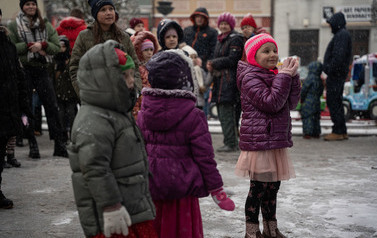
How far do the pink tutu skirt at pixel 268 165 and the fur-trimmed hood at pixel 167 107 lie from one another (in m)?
1.05

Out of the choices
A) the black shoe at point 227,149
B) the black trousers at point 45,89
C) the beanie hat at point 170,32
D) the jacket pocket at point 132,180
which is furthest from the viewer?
the black shoe at point 227,149

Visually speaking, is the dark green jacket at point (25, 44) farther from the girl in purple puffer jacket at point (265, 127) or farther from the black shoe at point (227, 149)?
the girl in purple puffer jacket at point (265, 127)

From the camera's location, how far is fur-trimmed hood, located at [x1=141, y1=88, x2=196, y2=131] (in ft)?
9.22

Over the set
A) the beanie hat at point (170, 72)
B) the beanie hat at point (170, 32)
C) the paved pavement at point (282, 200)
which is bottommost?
the paved pavement at point (282, 200)

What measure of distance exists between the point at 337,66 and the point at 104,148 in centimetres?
717

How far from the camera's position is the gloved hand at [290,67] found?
365 cm

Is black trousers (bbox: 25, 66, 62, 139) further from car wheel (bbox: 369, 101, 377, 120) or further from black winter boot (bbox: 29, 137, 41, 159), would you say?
car wheel (bbox: 369, 101, 377, 120)

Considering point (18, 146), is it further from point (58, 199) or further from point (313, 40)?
point (313, 40)

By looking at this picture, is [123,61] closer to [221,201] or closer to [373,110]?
[221,201]

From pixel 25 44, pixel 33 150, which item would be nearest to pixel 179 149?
pixel 25 44

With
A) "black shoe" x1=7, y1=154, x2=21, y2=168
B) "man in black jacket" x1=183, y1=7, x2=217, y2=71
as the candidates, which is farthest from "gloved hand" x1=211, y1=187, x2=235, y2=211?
"man in black jacket" x1=183, y1=7, x2=217, y2=71

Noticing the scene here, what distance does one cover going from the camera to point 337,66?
8.68 m

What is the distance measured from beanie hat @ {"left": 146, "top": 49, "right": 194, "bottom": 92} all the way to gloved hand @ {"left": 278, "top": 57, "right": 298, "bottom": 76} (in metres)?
1.03

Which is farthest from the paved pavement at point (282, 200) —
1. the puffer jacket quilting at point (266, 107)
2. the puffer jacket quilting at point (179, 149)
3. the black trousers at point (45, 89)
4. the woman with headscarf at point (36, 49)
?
the puffer jacket quilting at point (179, 149)
